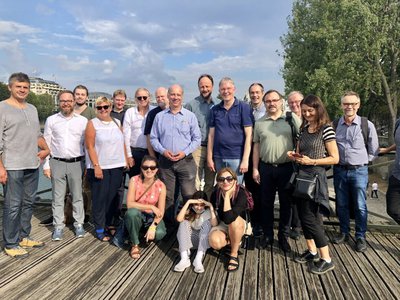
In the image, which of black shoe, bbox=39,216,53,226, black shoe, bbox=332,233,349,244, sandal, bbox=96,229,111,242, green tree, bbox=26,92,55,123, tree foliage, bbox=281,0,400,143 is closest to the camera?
black shoe, bbox=332,233,349,244

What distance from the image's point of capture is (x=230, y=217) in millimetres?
3781

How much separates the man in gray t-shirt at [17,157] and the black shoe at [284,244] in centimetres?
333

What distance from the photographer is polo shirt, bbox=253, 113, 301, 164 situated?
413cm

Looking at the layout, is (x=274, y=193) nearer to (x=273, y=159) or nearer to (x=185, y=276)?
(x=273, y=159)

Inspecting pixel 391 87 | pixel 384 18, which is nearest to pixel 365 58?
pixel 384 18

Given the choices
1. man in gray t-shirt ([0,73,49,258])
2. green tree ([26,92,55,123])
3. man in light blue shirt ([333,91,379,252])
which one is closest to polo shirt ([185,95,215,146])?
man in light blue shirt ([333,91,379,252])

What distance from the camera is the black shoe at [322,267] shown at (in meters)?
3.71

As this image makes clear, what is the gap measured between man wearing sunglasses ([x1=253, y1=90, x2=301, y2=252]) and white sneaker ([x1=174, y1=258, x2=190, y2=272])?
115cm

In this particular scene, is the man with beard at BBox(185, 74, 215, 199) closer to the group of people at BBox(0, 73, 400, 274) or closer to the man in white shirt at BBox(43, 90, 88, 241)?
the group of people at BBox(0, 73, 400, 274)

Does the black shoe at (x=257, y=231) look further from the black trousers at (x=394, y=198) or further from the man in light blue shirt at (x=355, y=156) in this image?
the black trousers at (x=394, y=198)

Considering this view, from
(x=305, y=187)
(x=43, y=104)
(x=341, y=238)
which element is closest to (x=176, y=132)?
(x=305, y=187)

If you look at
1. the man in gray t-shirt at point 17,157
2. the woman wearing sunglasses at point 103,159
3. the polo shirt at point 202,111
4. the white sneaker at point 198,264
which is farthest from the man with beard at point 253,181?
the man in gray t-shirt at point 17,157

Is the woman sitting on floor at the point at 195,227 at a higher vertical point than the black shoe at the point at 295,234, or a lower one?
higher

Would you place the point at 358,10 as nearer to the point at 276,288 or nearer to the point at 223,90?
the point at 223,90
